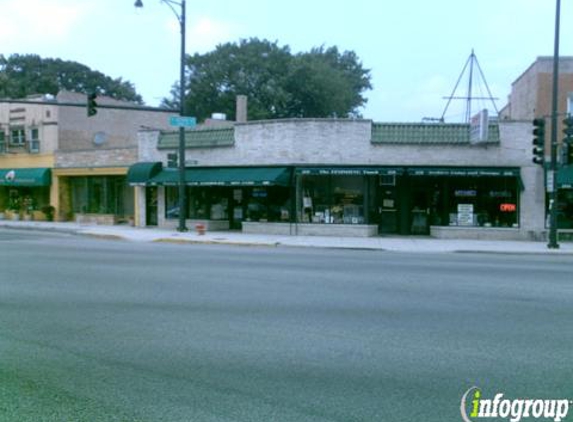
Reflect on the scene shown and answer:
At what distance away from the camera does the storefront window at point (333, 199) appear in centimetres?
2494

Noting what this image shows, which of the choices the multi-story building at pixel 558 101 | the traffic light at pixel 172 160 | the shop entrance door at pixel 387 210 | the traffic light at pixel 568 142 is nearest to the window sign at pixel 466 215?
the shop entrance door at pixel 387 210

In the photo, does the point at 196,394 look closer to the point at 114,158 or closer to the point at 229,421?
the point at 229,421

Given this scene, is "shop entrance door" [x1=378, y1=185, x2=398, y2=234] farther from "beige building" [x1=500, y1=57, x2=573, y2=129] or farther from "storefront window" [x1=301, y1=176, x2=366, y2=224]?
"beige building" [x1=500, y1=57, x2=573, y2=129]

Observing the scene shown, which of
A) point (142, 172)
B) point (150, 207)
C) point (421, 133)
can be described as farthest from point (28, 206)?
point (421, 133)

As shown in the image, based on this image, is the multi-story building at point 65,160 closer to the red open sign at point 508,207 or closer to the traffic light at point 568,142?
the red open sign at point 508,207

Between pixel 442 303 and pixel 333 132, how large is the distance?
52.0ft

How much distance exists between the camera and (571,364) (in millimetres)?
6293

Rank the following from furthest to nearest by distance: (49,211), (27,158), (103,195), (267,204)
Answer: (27,158)
(49,211)
(103,195)
(267,204)

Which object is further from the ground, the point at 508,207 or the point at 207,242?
the point at 508,207

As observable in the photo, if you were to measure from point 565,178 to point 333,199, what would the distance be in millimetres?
8972

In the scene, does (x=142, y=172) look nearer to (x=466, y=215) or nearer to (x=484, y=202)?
(x=466, y=215)

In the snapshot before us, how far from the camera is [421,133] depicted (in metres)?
24.4

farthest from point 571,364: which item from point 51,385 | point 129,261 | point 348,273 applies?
point 129,261

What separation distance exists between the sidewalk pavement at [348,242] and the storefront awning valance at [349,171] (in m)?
2.65
